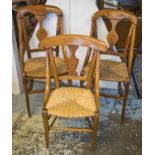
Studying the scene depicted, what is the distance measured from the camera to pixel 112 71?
1.97 meters


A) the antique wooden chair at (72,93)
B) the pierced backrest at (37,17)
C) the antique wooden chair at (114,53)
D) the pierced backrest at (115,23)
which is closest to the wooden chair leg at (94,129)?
the antique wooden chair at (72,93)

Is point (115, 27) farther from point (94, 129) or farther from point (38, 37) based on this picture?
point (94, 129)

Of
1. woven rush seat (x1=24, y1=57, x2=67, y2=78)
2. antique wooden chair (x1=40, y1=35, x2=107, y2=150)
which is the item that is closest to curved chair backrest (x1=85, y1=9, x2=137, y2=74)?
woven rush seat (x1=24, y1=57, x2=67, y2=78)

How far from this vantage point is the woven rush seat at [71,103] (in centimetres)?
157

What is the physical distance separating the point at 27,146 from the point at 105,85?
111cm

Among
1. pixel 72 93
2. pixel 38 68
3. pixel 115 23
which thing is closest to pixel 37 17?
pixel 38 68

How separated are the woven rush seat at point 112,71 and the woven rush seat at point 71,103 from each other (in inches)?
9.6

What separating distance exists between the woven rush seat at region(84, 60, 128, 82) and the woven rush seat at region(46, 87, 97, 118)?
0.80ft

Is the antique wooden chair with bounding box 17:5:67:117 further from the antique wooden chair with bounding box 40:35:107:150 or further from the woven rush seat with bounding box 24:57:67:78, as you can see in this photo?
the antique wooden chair with bounding box 40:35:107:150

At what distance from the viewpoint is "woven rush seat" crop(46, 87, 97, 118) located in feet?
5.14
